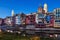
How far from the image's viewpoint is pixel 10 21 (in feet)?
12.1

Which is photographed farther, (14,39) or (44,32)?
(44,32)

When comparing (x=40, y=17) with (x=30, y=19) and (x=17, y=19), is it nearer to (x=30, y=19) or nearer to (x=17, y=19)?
(x=30, y=19)

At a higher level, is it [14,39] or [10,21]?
[10,21]

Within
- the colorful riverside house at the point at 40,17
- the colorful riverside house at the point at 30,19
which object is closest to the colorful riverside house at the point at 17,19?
the colorful riverside house at the point at 30,19

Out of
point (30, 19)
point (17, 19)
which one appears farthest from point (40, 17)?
point (17, 19)

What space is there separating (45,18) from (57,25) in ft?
0.84

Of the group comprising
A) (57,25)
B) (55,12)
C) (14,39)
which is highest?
(55,12)

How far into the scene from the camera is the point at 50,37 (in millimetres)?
3617

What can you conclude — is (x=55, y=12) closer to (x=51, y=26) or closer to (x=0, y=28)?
(x=51, y=26)

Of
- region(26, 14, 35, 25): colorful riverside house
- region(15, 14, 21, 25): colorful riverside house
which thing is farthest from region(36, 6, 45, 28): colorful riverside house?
region(15, 14, 21, 25): colorful riverside house

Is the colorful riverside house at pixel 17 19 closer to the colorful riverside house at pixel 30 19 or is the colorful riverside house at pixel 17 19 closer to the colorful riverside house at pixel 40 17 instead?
the colorful riverside house at pixel 30 19

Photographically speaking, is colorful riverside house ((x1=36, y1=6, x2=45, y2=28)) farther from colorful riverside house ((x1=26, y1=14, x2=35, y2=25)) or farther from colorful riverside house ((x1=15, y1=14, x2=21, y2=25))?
colorful riverside house ((x1=15, y1=14, x2=21, y2=25))

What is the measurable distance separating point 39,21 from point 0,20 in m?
0.73

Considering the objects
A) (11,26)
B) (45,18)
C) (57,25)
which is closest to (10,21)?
(11,26)
